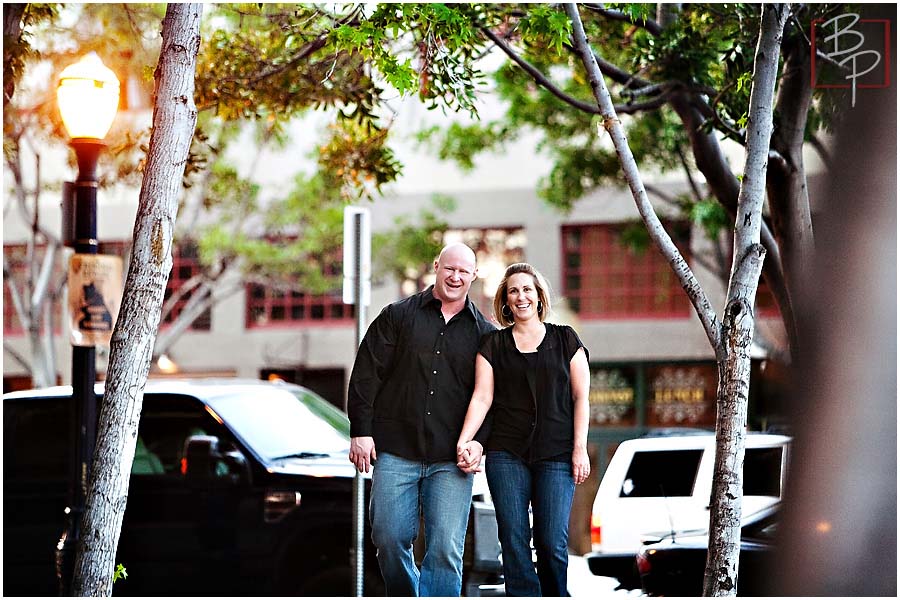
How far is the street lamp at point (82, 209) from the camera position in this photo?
23.6ft

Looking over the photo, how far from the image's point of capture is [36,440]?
361 inches

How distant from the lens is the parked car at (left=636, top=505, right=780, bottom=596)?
678 centimetres

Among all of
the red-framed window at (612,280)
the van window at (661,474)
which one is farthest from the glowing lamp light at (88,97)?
the red-framed window at (612,280)

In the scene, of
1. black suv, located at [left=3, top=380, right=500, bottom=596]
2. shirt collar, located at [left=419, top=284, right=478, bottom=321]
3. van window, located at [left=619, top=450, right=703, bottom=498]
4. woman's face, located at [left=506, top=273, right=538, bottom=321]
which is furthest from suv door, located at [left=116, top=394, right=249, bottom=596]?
woman's face, located at [left=506, top=273, right=538, bottom=321]

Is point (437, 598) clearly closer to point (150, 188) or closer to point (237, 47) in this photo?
point (150, 188)

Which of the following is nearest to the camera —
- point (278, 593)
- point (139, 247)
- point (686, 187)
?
point (139, 247)

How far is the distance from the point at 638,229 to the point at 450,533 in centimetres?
1329

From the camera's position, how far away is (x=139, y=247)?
5.68 metres

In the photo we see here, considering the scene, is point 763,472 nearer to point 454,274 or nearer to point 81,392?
point 454,274

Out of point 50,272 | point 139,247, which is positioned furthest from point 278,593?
point 50,272

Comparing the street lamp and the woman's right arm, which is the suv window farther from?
the woman's right arm

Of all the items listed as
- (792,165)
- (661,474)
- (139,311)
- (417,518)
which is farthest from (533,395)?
(661,474)
